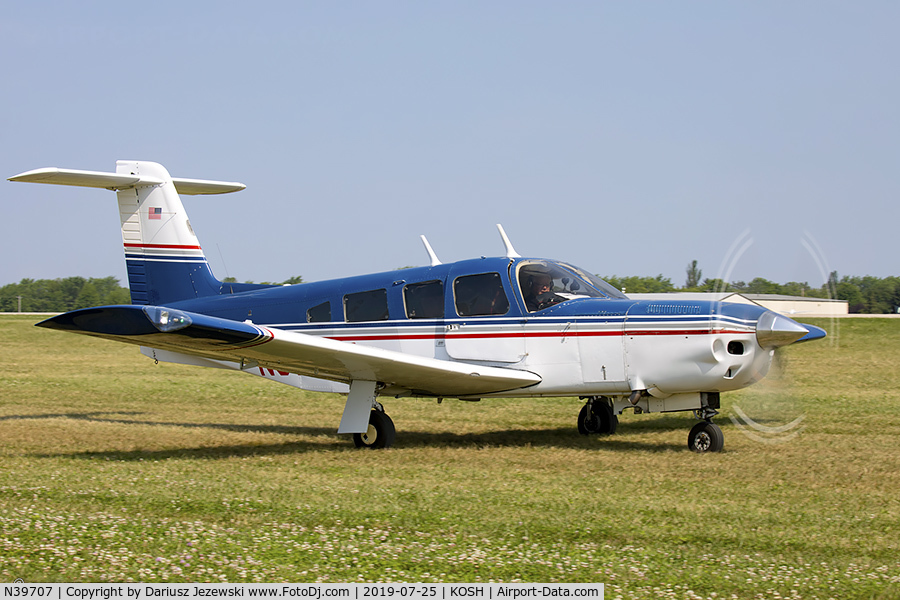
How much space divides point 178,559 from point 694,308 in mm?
5753

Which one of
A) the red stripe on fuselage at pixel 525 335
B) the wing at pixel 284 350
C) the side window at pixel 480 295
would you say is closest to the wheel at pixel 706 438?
the red stripe on fuselage at pixel 525 335

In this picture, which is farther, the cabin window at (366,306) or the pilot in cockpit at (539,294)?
the cabin window at (366,306)

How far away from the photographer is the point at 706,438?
9.07 m

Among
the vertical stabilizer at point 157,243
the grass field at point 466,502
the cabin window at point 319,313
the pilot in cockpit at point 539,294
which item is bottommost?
the grass field at point 466,502

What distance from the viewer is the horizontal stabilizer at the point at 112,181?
10727 millimetres

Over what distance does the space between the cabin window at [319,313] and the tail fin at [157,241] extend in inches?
83.9

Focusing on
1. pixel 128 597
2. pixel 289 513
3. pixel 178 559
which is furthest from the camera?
pixel 289 513

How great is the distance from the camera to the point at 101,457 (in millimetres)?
8992

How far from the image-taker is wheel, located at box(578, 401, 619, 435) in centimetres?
1102

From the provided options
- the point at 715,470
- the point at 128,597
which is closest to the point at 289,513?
the point at 128,597

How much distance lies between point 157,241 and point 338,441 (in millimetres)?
4092

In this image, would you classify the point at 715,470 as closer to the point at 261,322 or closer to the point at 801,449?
the point at 801,449

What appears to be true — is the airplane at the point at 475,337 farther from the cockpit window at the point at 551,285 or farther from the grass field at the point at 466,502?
the grass field at the point at 466,502

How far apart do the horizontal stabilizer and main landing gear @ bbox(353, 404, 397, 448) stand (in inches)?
199
